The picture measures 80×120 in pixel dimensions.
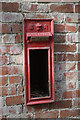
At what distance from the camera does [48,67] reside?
1.50 meters

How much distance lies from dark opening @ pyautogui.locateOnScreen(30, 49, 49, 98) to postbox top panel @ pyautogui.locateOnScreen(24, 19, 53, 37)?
174mm

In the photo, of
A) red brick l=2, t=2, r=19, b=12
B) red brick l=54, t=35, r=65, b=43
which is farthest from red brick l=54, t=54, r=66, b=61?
red brick l=2, t=2, r=19, b=12

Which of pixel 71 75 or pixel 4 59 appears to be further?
pixel 71 75

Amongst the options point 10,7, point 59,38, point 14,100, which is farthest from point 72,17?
point 14,100

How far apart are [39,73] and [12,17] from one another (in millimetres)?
594

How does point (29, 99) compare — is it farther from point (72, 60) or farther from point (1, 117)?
point (72, 60)

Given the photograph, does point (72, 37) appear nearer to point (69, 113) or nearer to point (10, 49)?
point (10, 49)

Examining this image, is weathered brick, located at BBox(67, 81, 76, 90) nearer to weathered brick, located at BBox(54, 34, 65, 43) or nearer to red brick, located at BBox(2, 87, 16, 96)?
weathered brick, located at BBox(54, 34, 65, 43)

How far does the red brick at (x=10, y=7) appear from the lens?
1430 millimetres

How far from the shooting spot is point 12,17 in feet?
4.73

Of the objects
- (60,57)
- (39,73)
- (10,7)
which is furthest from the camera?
(39,73)

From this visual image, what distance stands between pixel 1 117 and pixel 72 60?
839 millimetres

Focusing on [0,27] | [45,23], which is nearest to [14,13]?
[0,27]

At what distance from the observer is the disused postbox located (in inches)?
56.6
